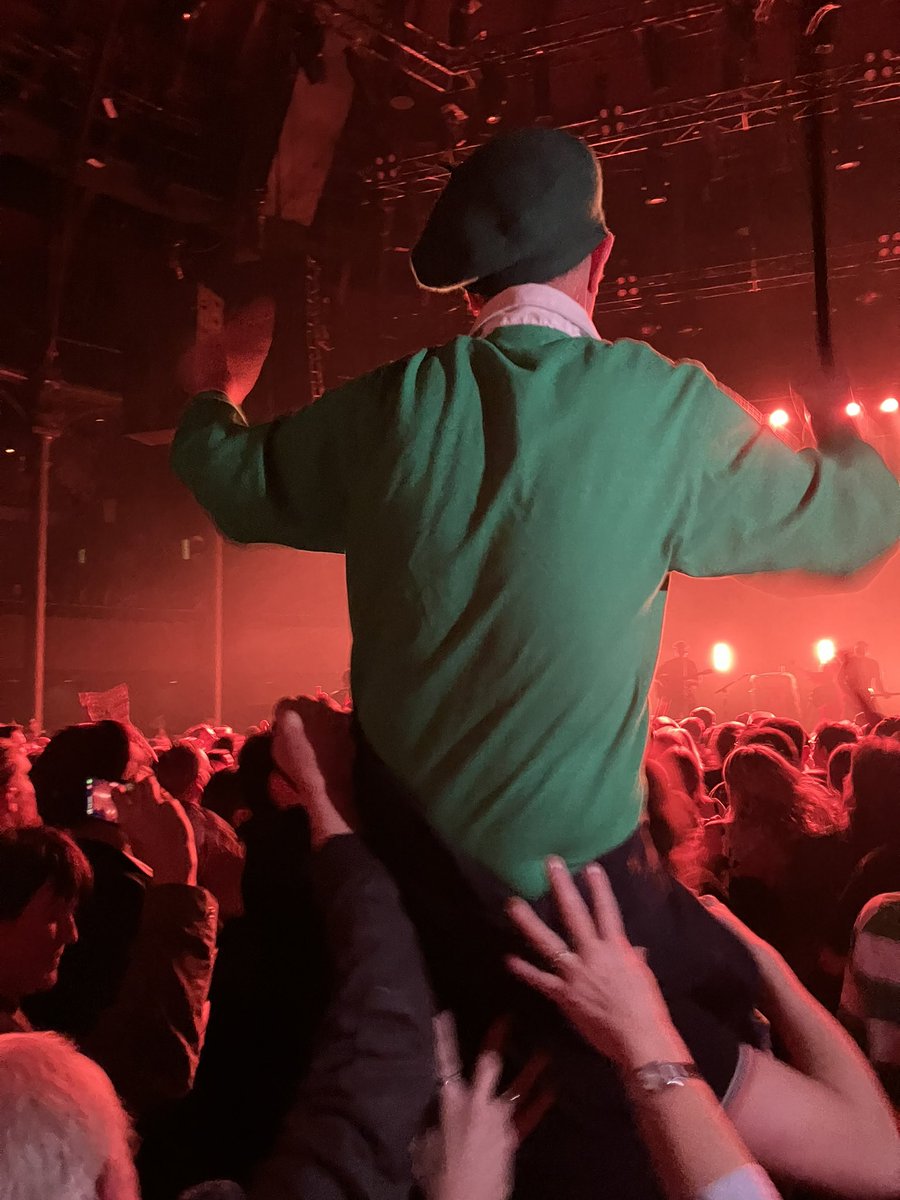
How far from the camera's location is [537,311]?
2.50ft

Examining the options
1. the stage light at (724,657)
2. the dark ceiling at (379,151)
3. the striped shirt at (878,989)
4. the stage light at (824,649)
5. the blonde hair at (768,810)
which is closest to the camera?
the striped shirt at (878,989)

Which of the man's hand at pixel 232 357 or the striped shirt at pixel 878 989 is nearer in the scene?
the man's hand at pixel 232 357

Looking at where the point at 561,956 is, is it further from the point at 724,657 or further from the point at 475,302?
the point at 724,657

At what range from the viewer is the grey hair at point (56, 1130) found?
2.06ft

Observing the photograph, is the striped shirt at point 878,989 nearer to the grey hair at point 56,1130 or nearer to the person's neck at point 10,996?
the grey hair at point 56,1130

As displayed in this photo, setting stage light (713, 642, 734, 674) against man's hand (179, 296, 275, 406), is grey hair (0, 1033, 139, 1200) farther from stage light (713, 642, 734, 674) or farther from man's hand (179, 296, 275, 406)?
stage light (713, 642, 734, 674)

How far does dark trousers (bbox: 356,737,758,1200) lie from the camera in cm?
68

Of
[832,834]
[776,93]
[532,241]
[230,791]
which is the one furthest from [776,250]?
[532,241]

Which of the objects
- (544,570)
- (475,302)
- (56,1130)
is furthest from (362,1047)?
(475,302)

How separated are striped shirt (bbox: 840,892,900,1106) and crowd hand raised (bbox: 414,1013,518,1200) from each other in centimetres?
55

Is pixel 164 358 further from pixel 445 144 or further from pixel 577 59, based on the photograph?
pixel 577 59

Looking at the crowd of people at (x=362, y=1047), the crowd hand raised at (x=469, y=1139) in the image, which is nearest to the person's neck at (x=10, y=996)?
the crowd of people at (x=362, y=1047)

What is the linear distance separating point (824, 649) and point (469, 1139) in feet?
32.9

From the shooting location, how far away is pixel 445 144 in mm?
5109
